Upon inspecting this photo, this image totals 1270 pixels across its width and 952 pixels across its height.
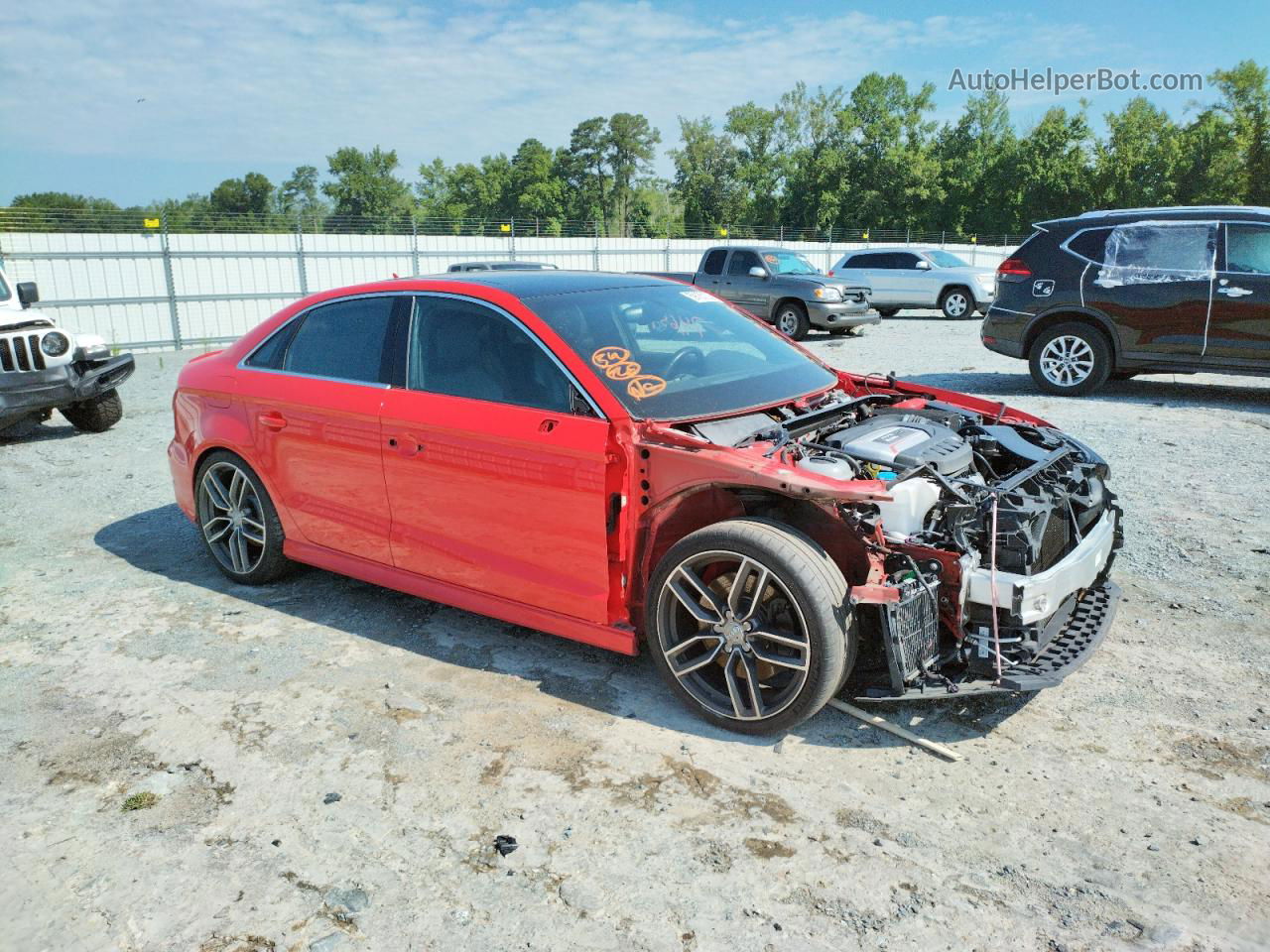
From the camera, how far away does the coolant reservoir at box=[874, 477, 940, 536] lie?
3.43 meters

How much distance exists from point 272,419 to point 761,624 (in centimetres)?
280

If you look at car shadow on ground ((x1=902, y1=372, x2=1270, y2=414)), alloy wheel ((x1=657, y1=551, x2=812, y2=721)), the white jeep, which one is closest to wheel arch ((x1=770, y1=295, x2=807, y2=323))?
car shadow on ground ((x1=902, y1=372, x2=1270, y2=414))

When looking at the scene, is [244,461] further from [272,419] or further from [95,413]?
[95,413]

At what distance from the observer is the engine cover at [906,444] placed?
3645 mm

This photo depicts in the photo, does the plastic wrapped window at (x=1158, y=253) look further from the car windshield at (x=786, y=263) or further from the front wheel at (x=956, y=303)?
the front wheel at (x=956, y=303)

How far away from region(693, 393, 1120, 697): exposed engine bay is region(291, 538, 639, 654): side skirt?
0.89 m

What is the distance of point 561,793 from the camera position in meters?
3.14

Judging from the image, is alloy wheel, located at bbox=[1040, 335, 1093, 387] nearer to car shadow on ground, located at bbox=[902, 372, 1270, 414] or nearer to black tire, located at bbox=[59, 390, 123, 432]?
car shadow on ground, located at bbox=[902, 372, 1270, 414]

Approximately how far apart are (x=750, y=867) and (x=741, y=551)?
1042 mm

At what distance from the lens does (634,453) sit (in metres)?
3.51

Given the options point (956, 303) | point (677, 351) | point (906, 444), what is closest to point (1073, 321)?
point (906, 444)

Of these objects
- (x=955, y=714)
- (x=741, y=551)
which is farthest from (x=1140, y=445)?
(x=741, y=551)

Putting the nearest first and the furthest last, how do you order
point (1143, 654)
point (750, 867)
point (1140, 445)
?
point (750, 867) → point (1143, 654) → point (1140, 445)

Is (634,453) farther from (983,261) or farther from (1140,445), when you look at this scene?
(983,261)
